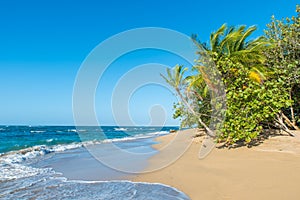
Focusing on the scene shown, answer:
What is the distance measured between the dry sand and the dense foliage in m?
1.24

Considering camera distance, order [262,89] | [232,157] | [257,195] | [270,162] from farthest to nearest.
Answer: [262,89], [232,157], [270,162], [257,195]

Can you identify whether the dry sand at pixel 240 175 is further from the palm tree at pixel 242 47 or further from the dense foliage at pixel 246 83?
the palm tree at pixel 242 47

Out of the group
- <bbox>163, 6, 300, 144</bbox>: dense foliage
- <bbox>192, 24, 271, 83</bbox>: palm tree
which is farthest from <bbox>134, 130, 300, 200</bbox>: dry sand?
<bbox>192, 24, 271, 83</bbox>: palm tree

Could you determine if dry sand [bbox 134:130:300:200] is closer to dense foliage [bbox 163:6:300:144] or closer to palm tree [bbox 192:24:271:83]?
dense foliage [bbox 163:6:300:144]

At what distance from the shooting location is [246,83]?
11.0m

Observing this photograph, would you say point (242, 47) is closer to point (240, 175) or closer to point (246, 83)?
point (246, 83)

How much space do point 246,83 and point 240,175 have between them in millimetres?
5920

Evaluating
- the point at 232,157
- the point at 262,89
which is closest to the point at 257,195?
the point at 232,157

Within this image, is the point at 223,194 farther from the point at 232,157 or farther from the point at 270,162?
the point at 232,157

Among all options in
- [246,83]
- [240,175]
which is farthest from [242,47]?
[240,175]

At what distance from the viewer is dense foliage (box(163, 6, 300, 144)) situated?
977 centimetres

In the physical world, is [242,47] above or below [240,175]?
above

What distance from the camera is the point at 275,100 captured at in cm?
990

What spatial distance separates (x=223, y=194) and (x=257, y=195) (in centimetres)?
63
